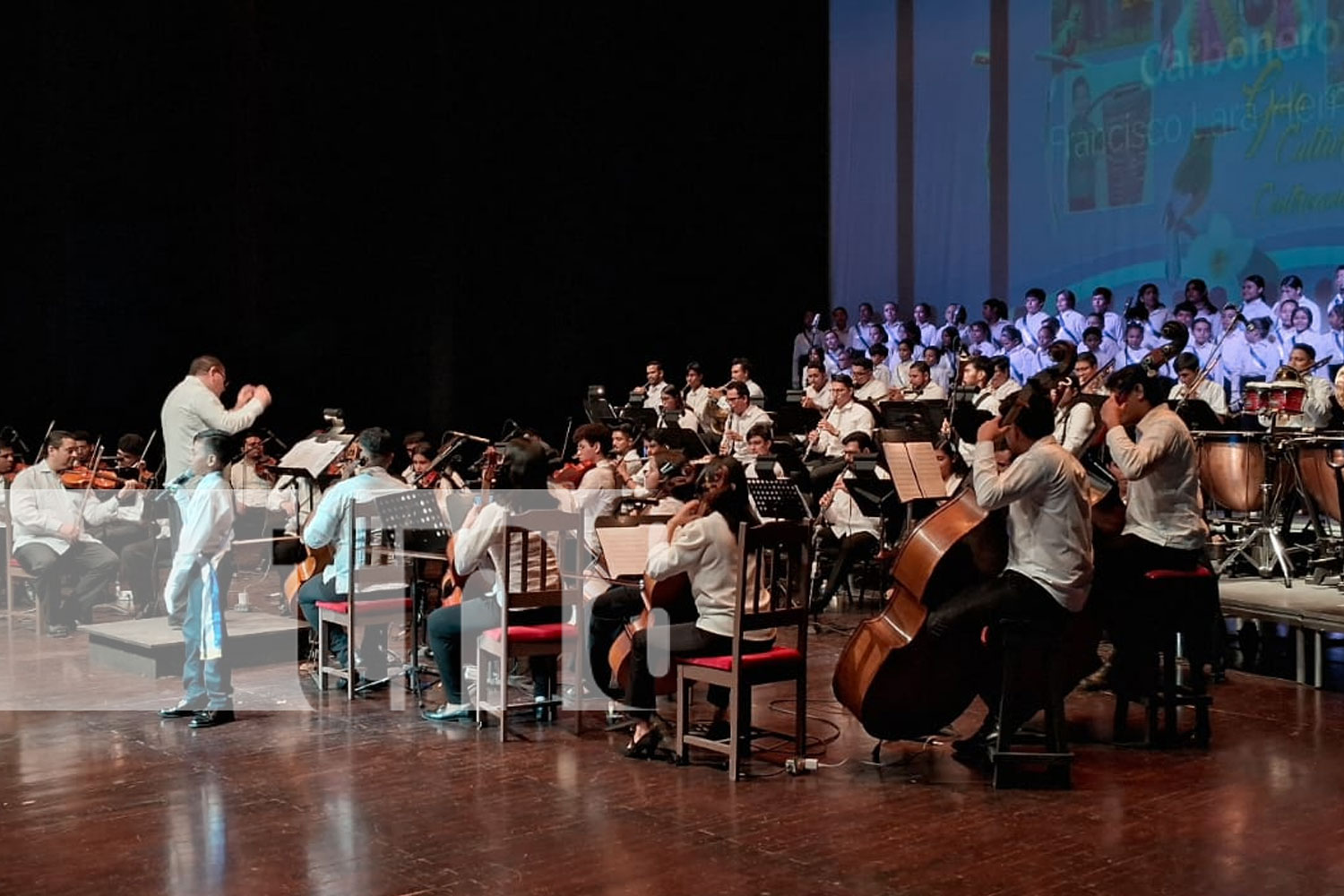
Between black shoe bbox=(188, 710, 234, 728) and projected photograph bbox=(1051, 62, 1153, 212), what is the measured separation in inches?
382

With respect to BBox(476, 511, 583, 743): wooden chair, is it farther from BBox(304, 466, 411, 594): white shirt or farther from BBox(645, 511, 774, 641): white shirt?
BBox(304, 466, 411, 594): white shirt

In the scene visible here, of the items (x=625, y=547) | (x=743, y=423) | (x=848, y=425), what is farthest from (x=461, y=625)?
(x=743, y=423)

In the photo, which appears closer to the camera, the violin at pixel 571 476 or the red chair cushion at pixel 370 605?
the red chair cushion at pixel 370 605

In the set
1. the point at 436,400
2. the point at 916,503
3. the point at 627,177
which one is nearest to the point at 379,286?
the point at 436,400

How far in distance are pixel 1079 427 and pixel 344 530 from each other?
329 cm

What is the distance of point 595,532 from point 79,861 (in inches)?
89.0

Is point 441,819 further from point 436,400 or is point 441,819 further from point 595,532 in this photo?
point 436,400

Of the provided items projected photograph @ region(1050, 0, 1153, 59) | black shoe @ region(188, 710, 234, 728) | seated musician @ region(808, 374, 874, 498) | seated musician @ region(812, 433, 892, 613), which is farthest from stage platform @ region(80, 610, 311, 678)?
projected photograph @ region(1050, 0, 1153, 59)

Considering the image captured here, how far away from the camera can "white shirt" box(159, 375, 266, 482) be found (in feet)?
23.7

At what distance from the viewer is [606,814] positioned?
4742 millimetres

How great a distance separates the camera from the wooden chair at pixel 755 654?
505 centimetres

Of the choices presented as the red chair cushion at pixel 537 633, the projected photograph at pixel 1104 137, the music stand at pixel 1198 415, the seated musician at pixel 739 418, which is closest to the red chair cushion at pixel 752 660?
the red chair cushion at pixel 537 633

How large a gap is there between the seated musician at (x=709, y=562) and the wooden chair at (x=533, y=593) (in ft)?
1.88

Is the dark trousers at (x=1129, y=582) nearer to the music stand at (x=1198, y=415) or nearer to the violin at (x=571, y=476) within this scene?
the music stand at (x=1198, y=415)
